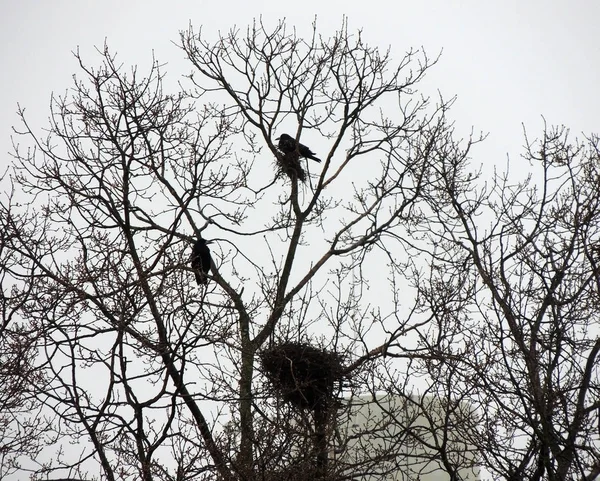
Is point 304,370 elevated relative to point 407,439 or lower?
elevated

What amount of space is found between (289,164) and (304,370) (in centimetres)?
398

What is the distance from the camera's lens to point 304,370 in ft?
28.8

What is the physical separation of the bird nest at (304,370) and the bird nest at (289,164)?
3.67m

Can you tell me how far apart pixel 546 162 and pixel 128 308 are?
4.99 metres

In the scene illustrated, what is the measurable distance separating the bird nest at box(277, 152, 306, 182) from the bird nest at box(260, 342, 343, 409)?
3.67 m

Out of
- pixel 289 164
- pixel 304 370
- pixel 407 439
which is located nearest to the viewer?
pixel 407 439

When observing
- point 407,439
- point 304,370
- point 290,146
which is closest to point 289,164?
point 290,146

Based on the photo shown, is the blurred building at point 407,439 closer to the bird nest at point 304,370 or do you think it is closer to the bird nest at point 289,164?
the bird nest at point 304,370

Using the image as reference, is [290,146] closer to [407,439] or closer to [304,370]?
[304,370]

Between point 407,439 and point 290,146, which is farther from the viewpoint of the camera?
point 290,146

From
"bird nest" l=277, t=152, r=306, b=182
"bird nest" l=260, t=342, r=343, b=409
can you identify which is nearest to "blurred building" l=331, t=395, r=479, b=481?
"bird nest" l=260, t=342, r=343, b=409

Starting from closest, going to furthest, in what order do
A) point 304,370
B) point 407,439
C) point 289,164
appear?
1. point 407,439
2. point 304,370
3. point 289,164

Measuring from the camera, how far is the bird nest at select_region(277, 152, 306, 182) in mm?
11664

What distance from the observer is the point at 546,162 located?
28.6ft
